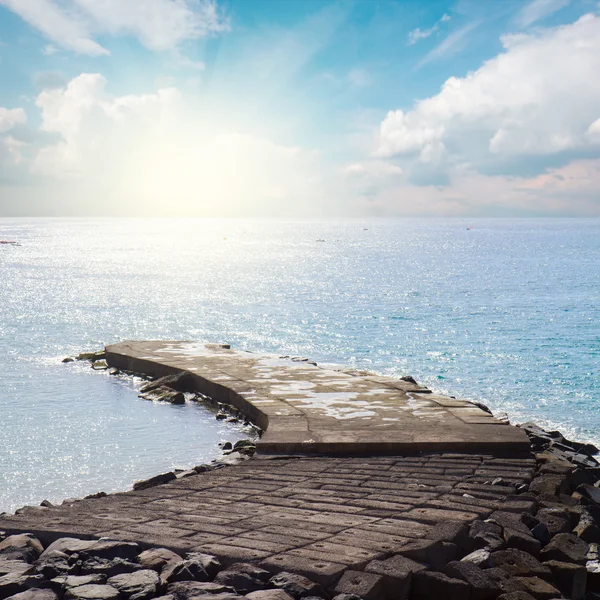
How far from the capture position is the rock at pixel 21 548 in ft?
15.2

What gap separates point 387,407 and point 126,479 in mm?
3603

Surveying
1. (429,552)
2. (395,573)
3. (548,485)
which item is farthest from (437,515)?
(548,485)

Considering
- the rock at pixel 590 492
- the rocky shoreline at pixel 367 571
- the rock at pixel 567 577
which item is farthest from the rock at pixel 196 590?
the rock at pixel 590 492

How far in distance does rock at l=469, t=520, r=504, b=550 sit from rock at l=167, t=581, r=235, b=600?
6.10ft

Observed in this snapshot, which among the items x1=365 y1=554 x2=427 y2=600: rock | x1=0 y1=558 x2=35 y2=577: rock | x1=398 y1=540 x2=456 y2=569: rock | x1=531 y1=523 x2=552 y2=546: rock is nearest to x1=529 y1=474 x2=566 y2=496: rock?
x1=531 y1=523 x2=552 y2=546: rock

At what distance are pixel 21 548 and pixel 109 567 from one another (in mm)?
806

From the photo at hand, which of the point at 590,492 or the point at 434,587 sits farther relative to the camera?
the point at 590,492

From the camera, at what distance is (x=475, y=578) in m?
4.48

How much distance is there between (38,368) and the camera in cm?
1855

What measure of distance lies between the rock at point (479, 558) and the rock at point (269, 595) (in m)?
1.40

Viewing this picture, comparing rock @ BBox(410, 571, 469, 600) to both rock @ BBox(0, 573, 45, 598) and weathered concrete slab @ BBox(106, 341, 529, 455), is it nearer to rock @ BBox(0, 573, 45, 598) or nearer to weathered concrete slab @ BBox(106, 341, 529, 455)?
rock @ BBox(0, 573, 45, 598)

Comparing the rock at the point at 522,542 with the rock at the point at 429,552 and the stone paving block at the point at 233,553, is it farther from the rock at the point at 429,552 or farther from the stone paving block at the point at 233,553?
the stone paving block at the point at 233,553

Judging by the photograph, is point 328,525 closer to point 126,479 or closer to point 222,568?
point 222,568

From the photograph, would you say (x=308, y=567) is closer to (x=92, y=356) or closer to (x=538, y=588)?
(x=538, y=588)
